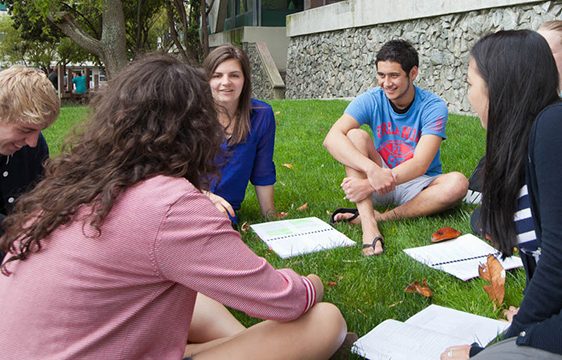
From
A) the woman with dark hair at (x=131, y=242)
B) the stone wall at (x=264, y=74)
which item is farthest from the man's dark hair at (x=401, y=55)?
the stone wall at (x=264, y=74)

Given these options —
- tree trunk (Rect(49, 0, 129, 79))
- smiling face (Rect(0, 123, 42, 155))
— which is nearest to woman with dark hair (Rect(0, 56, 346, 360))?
smiling face (Rect(0, 123, 42, 155))

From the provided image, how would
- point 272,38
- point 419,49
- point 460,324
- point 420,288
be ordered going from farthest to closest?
1. point 272,38
2. point 419,49
3. point 420,288
4. point 460,324

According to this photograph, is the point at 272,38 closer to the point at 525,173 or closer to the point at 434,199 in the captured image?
the point at 434,199

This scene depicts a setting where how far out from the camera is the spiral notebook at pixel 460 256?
10.5 ft

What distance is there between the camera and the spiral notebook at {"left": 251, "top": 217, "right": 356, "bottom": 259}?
366cm

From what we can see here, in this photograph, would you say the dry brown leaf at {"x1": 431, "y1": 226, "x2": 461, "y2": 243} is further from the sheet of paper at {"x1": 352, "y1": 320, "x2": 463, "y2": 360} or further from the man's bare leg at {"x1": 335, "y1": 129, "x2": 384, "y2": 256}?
the sheet of paper at {"x1": 352, "y1": 320, "x2": 463, "y2": 360}

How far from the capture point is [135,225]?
1.68 m

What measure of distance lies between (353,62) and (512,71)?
12.3 m

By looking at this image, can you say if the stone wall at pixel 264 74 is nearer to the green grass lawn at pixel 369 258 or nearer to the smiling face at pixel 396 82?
the green grass lawn at pixel 369 258

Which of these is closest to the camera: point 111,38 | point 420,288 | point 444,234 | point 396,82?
point 420,288

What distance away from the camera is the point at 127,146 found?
1776 mm

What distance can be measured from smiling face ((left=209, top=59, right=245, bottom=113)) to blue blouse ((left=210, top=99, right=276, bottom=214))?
292mm

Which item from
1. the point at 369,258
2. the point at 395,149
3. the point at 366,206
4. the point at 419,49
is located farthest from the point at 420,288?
the point at 419,49

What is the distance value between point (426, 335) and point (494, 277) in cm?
75
